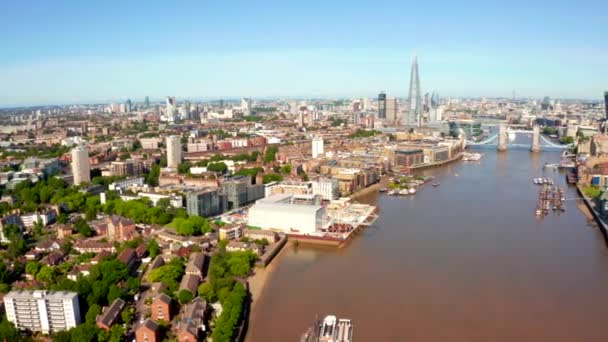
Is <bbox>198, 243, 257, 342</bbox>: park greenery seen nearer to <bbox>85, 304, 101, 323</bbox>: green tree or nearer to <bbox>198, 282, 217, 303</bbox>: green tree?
<bbox>198, 282, 217, 303</bbox>: green tree

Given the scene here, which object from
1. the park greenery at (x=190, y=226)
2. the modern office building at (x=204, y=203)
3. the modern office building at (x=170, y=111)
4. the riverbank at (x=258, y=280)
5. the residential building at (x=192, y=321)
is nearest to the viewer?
the residential building at (x=192, y=321)

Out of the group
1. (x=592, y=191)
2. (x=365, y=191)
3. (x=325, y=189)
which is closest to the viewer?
(x=325, y=189)

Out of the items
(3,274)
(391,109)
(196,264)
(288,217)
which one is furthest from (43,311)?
(391,109)

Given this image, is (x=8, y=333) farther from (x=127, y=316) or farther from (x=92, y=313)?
(x=127, y=316)

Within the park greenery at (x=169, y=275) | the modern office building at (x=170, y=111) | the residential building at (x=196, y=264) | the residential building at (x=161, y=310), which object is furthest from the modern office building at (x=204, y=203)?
the modern office building at (x=170, y=111)

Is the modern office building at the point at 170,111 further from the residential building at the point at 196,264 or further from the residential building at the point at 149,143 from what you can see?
the residential building at the point at 196,264

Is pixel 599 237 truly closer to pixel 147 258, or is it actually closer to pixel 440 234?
pixel 440 234

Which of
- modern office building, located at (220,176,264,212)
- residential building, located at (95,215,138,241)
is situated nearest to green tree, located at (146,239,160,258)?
residential building, located at (95,215,138,241)
